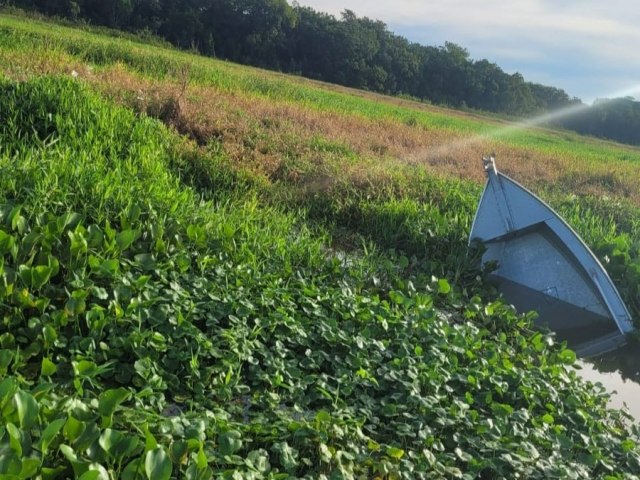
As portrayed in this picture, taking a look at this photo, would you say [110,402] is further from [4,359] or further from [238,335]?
[238,335]

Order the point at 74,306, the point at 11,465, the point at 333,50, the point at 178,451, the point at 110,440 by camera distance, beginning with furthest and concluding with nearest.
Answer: the point at 333,50 < the point at 74,306 < the point at 178,451 < the point at 110,440 < the point at 11,465

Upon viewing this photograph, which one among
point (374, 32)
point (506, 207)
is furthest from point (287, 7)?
point (506, 207)

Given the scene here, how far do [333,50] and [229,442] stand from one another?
5268cm

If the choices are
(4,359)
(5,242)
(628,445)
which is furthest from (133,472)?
(628,445)

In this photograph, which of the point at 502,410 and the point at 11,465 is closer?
the point at 11,465

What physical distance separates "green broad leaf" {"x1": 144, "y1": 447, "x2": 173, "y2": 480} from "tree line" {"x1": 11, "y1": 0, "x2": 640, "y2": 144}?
133ft

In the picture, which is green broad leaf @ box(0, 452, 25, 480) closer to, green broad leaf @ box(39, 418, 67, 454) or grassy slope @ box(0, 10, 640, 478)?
grassy slope @ box(0, 10, 640, 478)

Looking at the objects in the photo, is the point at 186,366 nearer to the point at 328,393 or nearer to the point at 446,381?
the point at 328,393

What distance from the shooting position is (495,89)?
61906mm

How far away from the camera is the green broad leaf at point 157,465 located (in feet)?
6.14

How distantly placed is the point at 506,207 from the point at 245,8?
161ft

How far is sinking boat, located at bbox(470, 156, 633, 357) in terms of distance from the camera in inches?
199

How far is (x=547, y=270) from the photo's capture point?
5484mm

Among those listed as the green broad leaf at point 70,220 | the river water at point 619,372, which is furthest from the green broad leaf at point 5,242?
the river water at point 619,372
